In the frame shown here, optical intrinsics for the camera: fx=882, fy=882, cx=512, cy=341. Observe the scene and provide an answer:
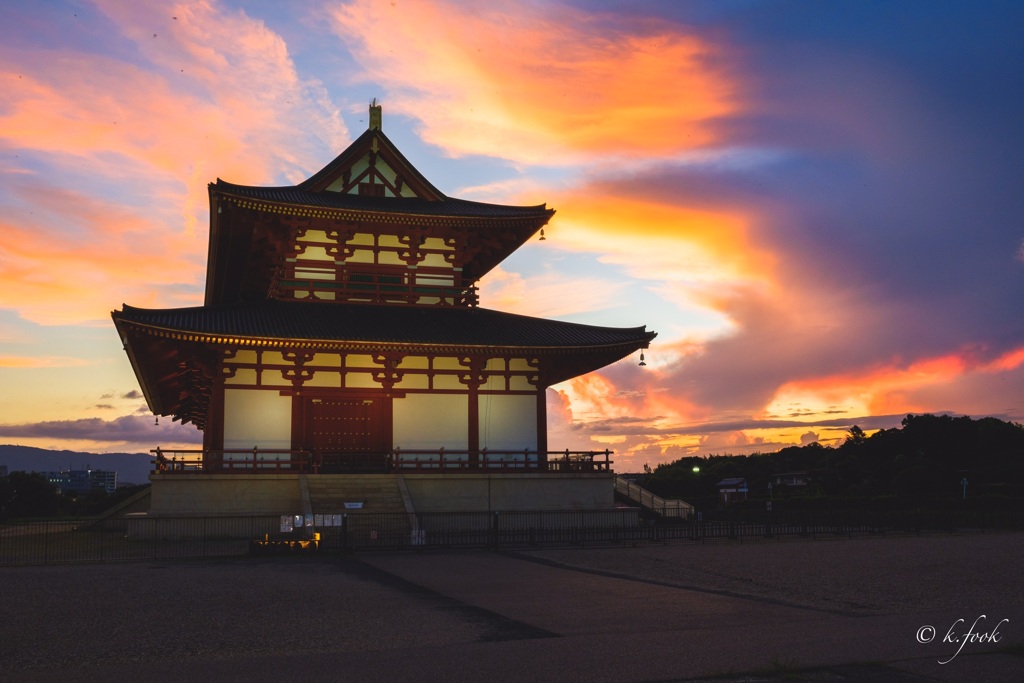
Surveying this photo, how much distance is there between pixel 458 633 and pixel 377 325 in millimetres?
24696

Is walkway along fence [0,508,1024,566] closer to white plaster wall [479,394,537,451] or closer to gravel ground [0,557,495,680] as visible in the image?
white plaster wall [479,394,537,451]

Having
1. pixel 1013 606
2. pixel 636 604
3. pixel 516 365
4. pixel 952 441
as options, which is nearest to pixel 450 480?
pixel 516 365

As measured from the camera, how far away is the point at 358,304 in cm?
3812

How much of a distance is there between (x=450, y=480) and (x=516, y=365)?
242 inches

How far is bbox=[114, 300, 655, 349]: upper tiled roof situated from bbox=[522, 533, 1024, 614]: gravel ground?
11.0 m

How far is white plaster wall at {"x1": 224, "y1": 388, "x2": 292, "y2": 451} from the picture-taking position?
111ft

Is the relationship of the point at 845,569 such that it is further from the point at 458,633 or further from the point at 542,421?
the point at 542,421

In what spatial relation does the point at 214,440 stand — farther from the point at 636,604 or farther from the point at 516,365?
the point at 636,604

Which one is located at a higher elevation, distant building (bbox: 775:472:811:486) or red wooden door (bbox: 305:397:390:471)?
red wooden door (bbox: 305:397:390:471)

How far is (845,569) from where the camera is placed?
20.1m

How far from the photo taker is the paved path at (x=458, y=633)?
9.76 meters

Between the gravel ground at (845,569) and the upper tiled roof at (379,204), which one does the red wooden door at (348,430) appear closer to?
the upper tiled roof at (379,204)

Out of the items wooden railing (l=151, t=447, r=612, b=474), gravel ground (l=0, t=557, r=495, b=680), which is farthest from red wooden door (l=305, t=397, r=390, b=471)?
gravel ground (l=0, t=557, r=495, b=680)

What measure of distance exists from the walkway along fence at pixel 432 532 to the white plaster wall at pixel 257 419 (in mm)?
4540
